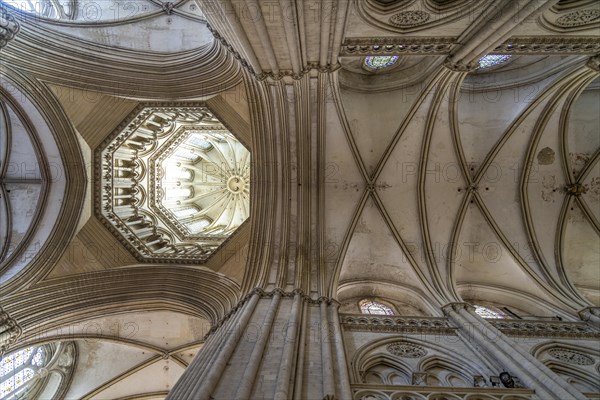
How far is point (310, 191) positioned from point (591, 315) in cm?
823

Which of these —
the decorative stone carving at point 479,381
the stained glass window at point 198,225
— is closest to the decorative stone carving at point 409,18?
the decorative stone carving at point 479,381

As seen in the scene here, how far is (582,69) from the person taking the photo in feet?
32.8

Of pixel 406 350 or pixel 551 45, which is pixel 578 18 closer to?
pixel 551 45

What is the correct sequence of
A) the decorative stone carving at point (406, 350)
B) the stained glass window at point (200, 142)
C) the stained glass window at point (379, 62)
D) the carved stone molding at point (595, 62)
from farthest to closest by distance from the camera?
the stained glass window at point (200, 142)
the stained glass window at point (379, 62)
the carved stone molding at point (595, 62)
the decorative stone carving at point (406, 350)

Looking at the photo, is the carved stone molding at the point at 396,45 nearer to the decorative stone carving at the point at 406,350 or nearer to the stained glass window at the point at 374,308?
the decorative stone carving at the point at 406,350

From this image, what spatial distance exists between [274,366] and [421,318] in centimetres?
486

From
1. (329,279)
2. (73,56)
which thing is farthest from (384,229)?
(73,56)

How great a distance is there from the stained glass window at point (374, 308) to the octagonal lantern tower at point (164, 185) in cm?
505

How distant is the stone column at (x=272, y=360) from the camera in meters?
4.39

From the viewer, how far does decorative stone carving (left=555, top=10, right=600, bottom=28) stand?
635 centimetres

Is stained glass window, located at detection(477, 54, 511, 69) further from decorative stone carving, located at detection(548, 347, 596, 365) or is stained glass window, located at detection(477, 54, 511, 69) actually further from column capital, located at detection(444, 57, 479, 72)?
decorative stone carving, located at detection(548, 347, 596, 365)

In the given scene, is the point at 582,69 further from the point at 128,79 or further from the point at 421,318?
the point at 128,79

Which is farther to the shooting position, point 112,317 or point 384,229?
point 384,229

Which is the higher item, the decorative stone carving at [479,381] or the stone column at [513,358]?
the stone column at [513,358]
